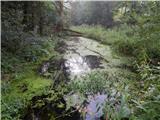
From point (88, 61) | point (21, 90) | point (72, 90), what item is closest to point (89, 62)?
point (88, 61)

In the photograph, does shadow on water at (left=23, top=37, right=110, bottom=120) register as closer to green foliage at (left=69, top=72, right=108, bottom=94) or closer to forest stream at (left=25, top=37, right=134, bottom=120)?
forest stream at (left=25, top=37, right=134, bottom=120)

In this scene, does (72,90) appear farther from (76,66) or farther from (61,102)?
(76,66)

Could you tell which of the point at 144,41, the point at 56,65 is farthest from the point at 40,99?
the point at 144,41

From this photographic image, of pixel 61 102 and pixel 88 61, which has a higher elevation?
pixel 88 61

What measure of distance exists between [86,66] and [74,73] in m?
1.05

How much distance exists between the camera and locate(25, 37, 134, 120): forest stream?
18.2 feet

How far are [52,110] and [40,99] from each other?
642 mm

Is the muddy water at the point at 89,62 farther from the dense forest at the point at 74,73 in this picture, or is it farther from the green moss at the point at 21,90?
the green moss at the point at 21,90

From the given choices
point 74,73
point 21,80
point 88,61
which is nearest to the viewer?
point 21,80

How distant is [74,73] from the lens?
27.2ft

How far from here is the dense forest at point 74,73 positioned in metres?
4.57

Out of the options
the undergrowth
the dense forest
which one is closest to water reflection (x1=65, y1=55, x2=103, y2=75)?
the dense forest

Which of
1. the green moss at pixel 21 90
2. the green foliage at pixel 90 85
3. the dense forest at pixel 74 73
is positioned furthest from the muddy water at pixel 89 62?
the green moss at pixel 21 90

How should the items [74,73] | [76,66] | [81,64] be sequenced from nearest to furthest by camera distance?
1. [74,73]
2. [76,66]
3. [81,64]
